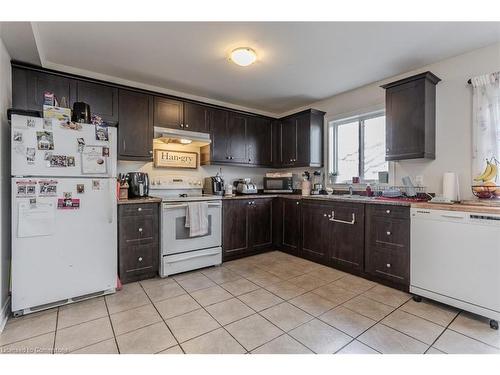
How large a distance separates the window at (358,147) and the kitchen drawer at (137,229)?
276 cm

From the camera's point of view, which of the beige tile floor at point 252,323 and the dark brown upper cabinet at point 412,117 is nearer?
the beige tile floor at point 252,323

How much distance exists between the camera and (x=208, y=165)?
3.96 m

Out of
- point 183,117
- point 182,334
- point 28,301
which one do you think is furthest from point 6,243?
point 183,117

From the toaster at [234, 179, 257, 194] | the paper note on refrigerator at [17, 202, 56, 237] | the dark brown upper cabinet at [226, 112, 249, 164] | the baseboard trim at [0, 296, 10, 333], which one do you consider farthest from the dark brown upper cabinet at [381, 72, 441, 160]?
the baseboard trim at [0, 296, 10, 333]

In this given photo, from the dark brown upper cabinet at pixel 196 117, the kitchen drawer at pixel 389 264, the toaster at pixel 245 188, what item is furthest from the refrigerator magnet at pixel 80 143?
the kitchen drawer at pixel 389 264

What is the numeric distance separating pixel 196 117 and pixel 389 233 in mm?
2870

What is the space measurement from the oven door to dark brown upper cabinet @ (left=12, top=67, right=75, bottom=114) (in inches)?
63.3

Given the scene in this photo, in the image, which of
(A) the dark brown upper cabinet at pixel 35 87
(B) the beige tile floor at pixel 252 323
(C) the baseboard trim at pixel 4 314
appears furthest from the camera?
(A) the dark brown upper cabinet at pixel 35 87

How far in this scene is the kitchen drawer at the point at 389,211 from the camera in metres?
2.46

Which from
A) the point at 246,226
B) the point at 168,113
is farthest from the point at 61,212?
the point at 246,226

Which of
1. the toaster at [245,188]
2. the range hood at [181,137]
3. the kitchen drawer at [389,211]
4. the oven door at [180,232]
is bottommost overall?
the oven door at [180,232]

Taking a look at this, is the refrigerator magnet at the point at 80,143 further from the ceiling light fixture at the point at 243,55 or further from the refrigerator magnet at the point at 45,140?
the ceiling light fixture at the point at 243,55
